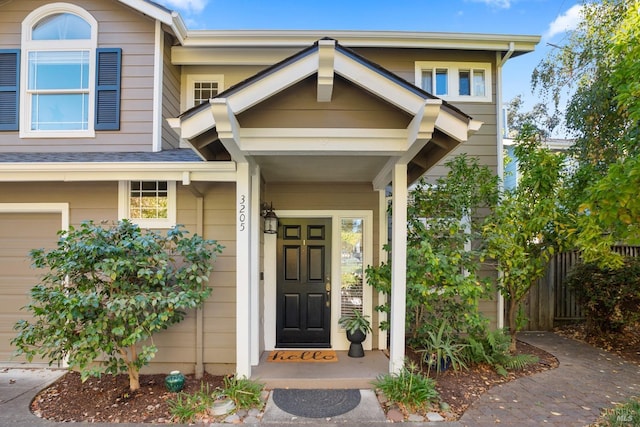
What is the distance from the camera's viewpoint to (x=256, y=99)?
3.31 meters

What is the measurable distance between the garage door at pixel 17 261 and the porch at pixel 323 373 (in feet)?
10.7

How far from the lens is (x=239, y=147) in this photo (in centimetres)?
350

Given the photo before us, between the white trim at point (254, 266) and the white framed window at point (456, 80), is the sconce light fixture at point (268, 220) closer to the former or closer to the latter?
the white trim at point (254, 266)

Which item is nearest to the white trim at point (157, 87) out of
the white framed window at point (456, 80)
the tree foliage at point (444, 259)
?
the tree foliage at point (444, 259)

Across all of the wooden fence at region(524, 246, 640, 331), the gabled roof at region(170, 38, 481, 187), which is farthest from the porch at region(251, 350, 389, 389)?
the wooden fence at region(524, 246, 640, 331)

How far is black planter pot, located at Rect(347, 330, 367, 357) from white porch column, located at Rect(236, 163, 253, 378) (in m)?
1.58

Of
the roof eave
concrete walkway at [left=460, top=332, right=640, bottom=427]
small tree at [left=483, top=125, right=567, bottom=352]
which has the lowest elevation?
concrete walkway at [left=460, top=332, right=640, bottom=427]

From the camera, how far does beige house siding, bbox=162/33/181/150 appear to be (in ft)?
17.5

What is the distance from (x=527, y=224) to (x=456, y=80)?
269 centimetres

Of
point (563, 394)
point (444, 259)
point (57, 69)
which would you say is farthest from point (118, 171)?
point (563, 394)

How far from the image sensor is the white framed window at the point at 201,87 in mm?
5988

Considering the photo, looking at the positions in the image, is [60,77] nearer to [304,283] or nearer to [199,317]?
[199,317]

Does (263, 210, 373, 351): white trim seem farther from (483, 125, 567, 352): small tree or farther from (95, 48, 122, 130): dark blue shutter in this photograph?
(95, 48, 122, 130): dark blue shutter

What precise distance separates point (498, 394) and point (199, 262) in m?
3.66
